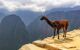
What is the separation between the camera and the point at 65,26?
26.7 m

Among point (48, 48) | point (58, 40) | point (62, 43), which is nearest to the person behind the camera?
point (48, 48)

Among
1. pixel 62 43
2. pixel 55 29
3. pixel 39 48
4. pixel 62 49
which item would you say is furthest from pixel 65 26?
pixel 62 49

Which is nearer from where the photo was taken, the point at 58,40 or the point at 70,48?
the point at 70,48

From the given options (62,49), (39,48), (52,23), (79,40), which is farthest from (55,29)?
(62,49)

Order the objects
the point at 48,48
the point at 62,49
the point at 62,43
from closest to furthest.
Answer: the point at 62,49
the point at 48,48
the point at 62,43

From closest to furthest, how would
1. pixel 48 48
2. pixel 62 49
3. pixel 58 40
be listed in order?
pixel 62 49 → pixel 48 48 → pixel 58 40

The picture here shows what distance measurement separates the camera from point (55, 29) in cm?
2642

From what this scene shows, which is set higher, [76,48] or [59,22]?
[59,22]

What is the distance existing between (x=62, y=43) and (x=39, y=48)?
238 centimetres

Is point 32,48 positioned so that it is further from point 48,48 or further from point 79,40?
point 79,40

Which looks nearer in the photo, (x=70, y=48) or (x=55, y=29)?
(x=70, y=48)

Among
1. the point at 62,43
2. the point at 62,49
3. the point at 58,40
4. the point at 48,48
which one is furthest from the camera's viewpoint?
the point at 58,40

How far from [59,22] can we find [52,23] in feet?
2.28

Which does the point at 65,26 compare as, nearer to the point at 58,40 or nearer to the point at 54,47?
the point at 58,40
